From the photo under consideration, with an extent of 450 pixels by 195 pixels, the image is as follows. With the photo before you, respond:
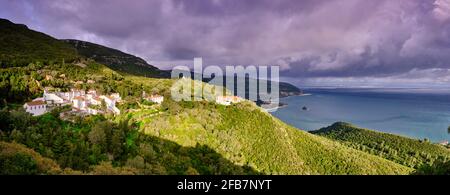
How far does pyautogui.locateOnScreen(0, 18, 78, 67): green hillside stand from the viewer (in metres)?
53.6

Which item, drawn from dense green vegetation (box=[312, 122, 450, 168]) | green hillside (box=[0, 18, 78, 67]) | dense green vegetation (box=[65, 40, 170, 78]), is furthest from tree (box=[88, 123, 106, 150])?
dense green vegetation (box=[65, 40, 170, 78])

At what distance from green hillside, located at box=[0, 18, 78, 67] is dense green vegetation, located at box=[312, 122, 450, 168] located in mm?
86587

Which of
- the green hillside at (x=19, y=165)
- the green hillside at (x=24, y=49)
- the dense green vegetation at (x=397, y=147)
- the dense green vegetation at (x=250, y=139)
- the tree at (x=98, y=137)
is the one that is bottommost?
the dense green vegetation at (x=397, y=147)

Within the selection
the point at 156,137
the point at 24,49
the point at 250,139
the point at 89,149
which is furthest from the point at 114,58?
the point at 89,149

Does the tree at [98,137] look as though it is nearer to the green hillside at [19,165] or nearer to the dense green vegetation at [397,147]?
the green hillside at [19,165]

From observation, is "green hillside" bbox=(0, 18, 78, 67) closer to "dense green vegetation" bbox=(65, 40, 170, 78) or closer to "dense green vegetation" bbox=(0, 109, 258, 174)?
"dense green vegetation" bbox=(0, 109, 258, 174)

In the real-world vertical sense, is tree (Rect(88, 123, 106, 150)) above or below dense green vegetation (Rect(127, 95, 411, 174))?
above

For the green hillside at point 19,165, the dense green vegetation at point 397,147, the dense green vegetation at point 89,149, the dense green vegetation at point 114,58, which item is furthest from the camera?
the dense green vegetation at point 114,58

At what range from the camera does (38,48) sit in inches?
3024

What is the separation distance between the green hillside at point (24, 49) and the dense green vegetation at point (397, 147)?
3409 inches

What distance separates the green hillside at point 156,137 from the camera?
22391 millimetres

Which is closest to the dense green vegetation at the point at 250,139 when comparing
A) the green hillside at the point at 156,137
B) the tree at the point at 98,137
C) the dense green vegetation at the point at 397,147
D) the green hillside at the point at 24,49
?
the green hillside at the point at 156,137

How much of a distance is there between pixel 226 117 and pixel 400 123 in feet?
545
